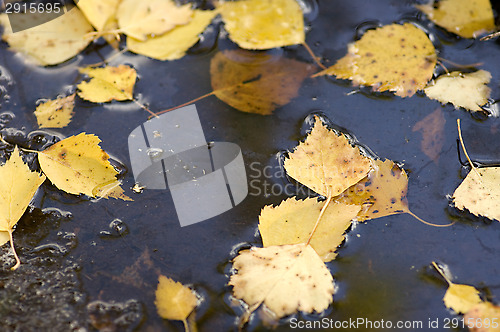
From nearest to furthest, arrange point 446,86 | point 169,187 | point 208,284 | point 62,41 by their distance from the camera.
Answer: point 208,284, point 169,187, point 446,86, point 62,41

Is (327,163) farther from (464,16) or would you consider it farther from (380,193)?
(464,16)

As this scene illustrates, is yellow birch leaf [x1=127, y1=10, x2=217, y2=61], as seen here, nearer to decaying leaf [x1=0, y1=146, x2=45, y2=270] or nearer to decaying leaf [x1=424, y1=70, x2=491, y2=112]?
decaying leaf [x1=0, y1=146, x2=45, y2=270]

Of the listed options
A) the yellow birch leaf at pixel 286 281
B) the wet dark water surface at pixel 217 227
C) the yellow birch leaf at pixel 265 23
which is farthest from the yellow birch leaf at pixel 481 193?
the yellow birch leaf at pixel 265 23

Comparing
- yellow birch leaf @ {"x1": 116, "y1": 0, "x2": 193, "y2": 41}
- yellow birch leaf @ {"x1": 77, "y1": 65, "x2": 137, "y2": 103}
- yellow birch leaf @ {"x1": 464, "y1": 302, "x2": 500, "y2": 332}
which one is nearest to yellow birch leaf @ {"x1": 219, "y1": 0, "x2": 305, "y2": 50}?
yellow birch leaf @ {"x1": 116, "y1": 0, "x2": 193, "y2": 41}

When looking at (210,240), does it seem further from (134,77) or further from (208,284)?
(134,77)

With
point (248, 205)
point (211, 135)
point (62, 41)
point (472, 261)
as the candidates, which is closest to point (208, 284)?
point (248, 205)

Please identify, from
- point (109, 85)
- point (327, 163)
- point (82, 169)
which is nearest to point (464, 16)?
point (327, 163)
